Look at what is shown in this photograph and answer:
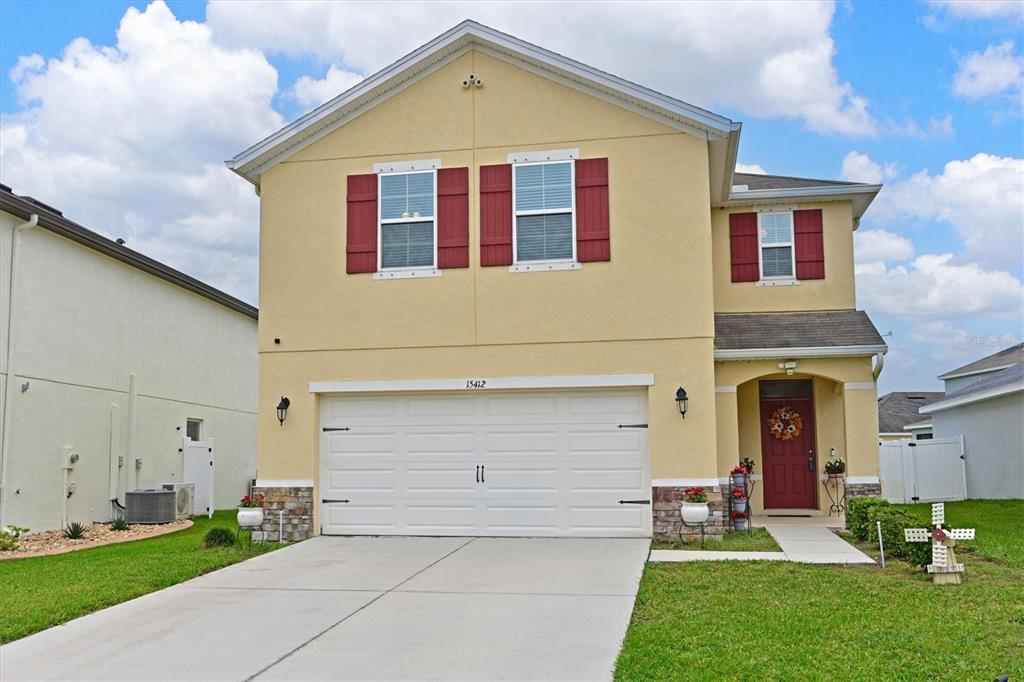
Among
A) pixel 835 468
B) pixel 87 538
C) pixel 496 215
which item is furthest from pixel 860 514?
pixel 87 538

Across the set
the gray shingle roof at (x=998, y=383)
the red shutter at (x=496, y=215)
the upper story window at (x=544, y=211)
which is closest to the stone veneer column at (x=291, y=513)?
the red shutter at (x=496, y=215)

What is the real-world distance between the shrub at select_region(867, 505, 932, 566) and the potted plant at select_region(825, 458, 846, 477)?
351cm

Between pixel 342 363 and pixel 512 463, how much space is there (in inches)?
119

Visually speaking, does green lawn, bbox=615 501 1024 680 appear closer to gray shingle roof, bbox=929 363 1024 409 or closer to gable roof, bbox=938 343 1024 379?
gray shingle roof, bbox=929 363 1024 409

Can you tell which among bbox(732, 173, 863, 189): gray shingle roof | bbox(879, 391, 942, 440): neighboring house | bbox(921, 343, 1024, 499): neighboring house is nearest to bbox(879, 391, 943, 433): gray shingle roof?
bbox(879, 391, 942, 440): neighboring house

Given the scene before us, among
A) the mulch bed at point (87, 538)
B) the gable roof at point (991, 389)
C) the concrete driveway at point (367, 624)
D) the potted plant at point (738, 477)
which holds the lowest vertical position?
the concrete driveway at point (367, 624)

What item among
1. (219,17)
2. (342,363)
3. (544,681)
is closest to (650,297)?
(342,363)

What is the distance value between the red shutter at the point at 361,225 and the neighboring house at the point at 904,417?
25.1m

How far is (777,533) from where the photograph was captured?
44.1 feet

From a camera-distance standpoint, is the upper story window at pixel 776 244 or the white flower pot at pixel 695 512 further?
the upper story window at pixel 776 244

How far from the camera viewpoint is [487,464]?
13.6m

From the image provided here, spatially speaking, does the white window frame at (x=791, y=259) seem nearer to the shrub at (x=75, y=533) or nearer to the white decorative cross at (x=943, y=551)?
the white decorative cross at (x=943, y=551)

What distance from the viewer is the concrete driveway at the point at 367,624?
7086mm

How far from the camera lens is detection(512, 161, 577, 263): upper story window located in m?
13.6
